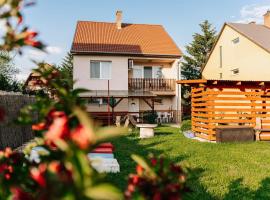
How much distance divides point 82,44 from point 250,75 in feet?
45.8

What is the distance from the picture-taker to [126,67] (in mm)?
28609

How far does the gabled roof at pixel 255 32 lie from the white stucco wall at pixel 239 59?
32cm

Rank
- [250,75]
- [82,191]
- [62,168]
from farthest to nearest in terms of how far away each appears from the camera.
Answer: [250,75]
[62,168]
[82,191]

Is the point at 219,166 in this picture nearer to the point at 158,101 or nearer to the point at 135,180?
the point at 135,180

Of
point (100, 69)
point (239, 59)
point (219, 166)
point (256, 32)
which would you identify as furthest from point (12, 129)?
point (256, 32)

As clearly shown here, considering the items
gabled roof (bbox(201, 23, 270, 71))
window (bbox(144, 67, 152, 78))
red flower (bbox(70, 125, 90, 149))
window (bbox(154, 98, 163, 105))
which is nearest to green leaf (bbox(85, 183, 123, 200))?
red flower (bbox(70, 125, 90, 149))

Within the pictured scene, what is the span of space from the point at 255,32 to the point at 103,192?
1223 inches

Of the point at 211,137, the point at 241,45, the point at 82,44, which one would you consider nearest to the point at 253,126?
the point at 211,137

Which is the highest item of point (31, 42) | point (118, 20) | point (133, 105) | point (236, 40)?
point (118, 20)

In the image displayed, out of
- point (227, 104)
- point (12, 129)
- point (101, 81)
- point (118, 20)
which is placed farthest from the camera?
point (118, 20)

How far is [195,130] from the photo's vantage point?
16.6 metres

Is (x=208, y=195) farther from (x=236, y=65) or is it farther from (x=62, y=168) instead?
(x=236, y=65)

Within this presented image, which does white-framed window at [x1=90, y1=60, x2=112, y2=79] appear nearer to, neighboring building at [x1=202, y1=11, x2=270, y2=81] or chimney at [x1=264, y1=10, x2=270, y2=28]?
neighboring building at [x1=202, y1=11, x2=270, y2=81]

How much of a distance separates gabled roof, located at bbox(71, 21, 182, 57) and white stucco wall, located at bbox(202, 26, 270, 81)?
454cm
